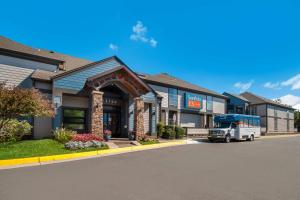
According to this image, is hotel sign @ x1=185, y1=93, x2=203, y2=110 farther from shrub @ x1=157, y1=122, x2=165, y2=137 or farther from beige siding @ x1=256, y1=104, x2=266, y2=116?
beige siding @ x1=256, y1=104, x2=266, y2=116

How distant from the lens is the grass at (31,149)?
1298cm

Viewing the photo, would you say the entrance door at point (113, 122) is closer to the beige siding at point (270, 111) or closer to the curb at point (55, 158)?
the curb at point (55, 158)

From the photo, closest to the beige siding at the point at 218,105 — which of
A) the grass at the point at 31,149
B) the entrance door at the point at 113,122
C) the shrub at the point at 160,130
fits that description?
the shrub at the point at 160,130

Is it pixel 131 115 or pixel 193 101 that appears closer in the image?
pixel 131 115

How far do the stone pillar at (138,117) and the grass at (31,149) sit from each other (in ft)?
22.0

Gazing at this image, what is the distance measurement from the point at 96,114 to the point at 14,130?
Answer: 5.76 metres

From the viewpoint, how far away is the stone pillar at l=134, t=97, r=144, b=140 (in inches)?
888

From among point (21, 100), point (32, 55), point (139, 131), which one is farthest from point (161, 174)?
point (32, 55)

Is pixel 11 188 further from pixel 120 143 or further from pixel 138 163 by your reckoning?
pixel 120 143

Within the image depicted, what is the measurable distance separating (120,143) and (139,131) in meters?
2.90

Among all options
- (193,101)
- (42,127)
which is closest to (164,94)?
(193,101)

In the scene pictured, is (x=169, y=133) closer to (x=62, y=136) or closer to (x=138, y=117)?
(x=138, y=117)

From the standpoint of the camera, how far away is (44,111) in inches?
643

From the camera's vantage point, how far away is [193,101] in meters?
35.8
